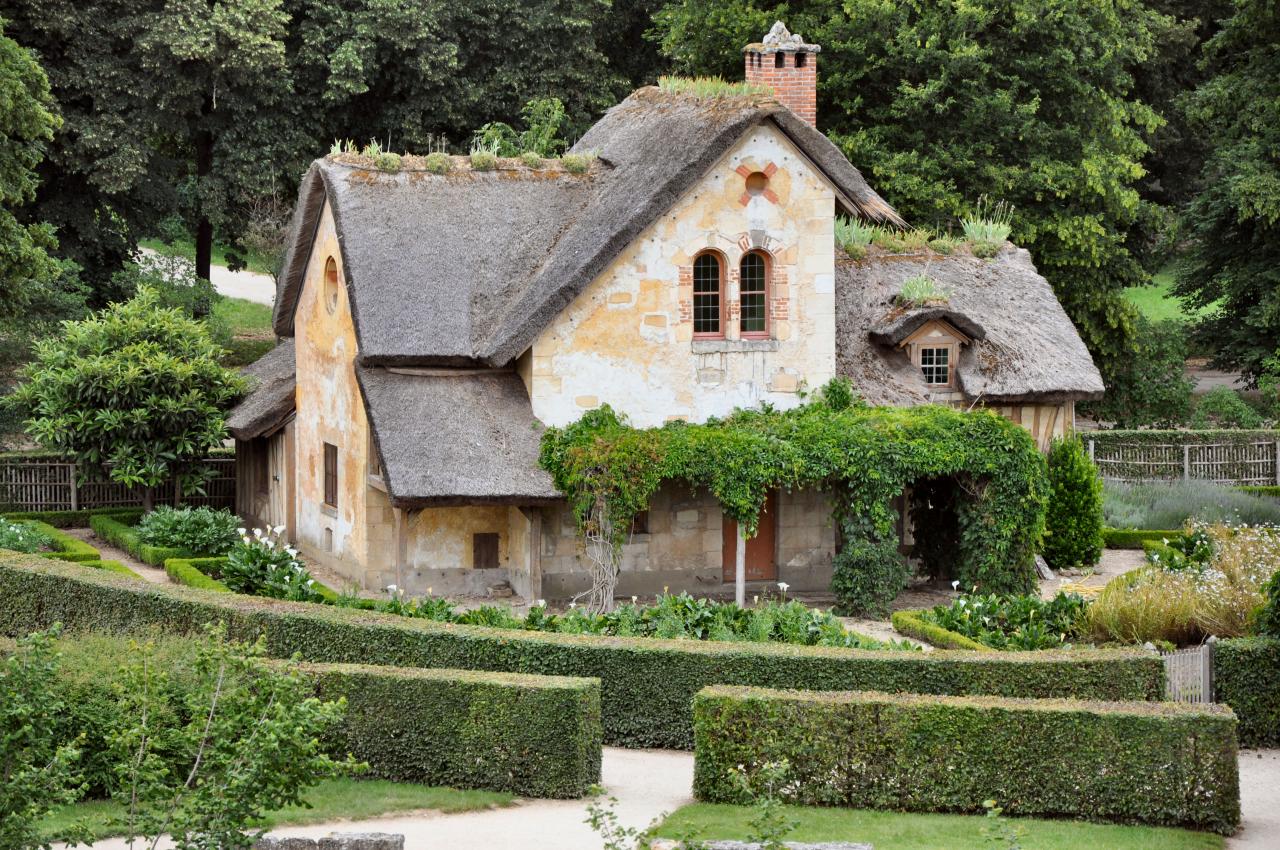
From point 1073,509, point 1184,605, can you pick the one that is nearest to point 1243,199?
point 1073,509

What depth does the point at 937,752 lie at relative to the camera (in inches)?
751

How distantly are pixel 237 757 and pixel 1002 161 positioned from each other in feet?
103

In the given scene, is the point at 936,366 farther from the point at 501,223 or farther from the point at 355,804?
Answer: the point at 355,804

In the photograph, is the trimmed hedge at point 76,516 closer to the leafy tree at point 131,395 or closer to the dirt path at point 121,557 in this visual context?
the dirt path at point 121,557

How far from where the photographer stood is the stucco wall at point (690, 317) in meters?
29.7

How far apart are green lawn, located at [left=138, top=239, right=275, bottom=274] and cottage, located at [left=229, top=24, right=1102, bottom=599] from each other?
18517mm

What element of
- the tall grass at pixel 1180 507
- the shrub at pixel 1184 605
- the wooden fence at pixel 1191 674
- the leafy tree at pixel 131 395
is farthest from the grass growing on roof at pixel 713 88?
the wooden fence at pixel 1191 674

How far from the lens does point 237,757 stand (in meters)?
14.8

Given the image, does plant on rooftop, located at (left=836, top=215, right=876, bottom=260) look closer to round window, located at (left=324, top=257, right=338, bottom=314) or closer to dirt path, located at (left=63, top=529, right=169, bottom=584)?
round window, located at (left=324, top=257, right=338, bottom=314)

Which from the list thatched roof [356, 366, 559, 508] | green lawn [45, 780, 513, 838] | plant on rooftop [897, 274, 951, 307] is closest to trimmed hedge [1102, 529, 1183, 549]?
plant on rooftop [897, 274, 951, 307]

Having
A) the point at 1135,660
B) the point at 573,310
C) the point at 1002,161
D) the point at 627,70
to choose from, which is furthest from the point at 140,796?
the point at 627,70

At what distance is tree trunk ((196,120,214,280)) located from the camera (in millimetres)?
45469

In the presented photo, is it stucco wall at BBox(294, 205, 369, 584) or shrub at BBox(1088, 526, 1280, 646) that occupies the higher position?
stucco wall at BBox(294, 205, 369, 584)

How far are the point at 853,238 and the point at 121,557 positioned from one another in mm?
13349
